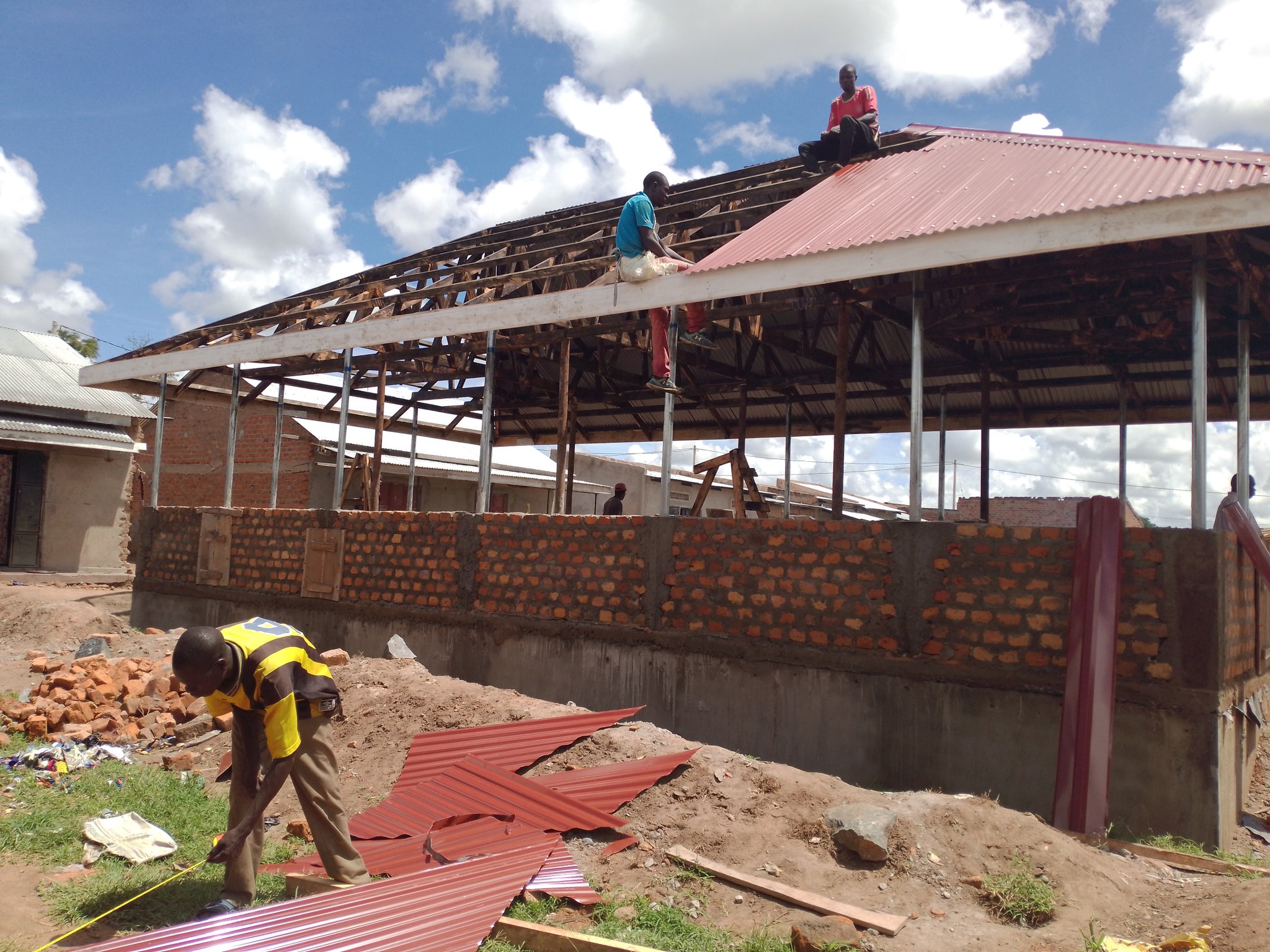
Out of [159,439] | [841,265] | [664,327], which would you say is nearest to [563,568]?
A: [664,327]

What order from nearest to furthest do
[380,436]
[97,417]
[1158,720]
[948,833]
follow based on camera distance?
[948,833]
[1158,720]
[380,436]
[97,417]

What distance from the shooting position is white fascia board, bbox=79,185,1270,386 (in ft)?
20.2

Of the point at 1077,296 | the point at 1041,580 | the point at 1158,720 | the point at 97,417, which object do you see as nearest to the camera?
the point at 1158,720

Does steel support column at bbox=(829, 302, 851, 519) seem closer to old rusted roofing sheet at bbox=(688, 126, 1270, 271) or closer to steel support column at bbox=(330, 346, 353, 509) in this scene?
old rusted roofing sheet at bbox=(688, 126, 1270, 271)

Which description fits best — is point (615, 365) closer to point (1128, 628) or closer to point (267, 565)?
point (267, 565)

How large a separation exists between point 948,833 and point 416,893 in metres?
2.93

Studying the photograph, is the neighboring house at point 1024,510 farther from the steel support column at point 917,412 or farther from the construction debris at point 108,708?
the construction debris at point 108,708

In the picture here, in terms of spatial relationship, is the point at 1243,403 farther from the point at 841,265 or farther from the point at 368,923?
the point at 368,923

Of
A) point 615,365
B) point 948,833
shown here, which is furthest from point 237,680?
point 615,365

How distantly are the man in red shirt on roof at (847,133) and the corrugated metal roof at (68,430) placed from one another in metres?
17.3

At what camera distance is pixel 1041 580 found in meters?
6.65

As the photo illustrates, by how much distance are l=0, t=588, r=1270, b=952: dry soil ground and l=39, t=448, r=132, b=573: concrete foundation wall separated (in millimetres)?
16736

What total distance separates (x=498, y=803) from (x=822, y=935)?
241cm

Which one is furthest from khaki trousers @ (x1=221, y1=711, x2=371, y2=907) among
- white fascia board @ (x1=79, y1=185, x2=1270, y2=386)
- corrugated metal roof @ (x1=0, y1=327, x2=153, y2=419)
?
corrugated metal roof @ (x1=0, y1=327, x2=153, y2=419)
